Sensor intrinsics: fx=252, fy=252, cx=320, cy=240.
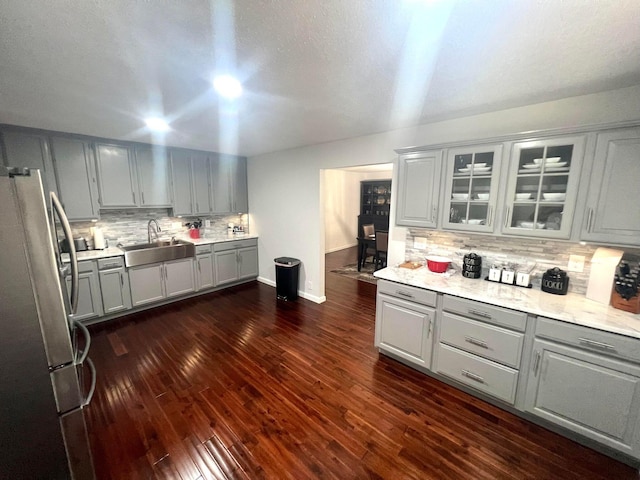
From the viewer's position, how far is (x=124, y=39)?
1.27 meters

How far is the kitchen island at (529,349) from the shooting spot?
1.59 metres

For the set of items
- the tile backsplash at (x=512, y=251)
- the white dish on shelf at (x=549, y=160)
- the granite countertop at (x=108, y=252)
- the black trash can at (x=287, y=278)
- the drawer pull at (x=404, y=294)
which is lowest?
the black trash can at (x=287, y=278)

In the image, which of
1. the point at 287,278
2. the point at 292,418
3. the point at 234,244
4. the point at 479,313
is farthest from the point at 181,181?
the point at 479,313

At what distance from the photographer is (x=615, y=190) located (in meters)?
1.73

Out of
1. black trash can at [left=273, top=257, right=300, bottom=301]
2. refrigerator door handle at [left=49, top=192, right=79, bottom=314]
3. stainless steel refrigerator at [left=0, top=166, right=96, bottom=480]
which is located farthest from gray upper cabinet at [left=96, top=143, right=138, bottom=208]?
stainless steel refrigerator at [left=0, top=166, right=96, bottom=480]

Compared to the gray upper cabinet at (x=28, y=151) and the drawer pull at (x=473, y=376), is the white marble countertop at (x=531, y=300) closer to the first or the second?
the drawer pull at (x=473, y=376)

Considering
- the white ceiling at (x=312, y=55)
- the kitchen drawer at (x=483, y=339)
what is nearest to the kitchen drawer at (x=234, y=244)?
the white ceiling at (x=312, y=55)

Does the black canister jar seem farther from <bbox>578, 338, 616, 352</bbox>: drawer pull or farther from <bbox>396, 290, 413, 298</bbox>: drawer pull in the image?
<bbox>396, 290, 413, 298</bbox>: drawer pull

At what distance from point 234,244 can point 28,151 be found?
8.90 feet

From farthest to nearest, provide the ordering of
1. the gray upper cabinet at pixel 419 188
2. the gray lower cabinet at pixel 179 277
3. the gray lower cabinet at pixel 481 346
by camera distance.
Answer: the gray lower cabinet at pixel 179 277, the gray upper cabinet at pixel 419 188, the gray lower cabinet at pixel 481 346

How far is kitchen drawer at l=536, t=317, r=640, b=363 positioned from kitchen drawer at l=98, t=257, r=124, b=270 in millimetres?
4550

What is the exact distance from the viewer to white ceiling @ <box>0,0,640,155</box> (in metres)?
1.08

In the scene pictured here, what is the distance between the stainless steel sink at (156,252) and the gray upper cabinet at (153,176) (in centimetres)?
64

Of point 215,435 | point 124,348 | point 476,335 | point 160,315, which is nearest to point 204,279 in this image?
point 160,315
